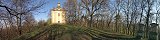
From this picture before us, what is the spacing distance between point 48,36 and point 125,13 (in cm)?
3875

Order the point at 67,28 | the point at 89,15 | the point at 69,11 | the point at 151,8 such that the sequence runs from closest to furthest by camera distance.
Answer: the point at 67,28 → the point at 89,15 → the point at 151,8 → the point at 69,11

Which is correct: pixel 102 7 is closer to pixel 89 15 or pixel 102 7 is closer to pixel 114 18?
pixel 89 15

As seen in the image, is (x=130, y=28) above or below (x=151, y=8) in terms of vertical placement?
below

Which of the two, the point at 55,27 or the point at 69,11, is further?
the point at 69,11

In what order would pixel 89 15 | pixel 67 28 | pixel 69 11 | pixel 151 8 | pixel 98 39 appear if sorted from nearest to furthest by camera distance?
pixel 98 39 → pixel 67 28 → pixel 89 15 → pixel 151 8 → pixel 69 11

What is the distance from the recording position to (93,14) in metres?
35.7

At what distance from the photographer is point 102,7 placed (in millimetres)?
36281

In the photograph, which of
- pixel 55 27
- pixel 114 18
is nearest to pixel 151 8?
pixel 114 18

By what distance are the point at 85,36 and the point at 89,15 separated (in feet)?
102

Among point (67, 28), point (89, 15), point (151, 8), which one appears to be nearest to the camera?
point (67, 28)

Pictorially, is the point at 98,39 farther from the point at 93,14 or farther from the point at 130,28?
the point at 130,28

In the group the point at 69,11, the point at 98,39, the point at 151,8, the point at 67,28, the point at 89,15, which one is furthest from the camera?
the point at 69,11

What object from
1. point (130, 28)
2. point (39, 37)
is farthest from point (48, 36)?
point (130, 28)

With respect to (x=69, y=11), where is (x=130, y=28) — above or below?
below
